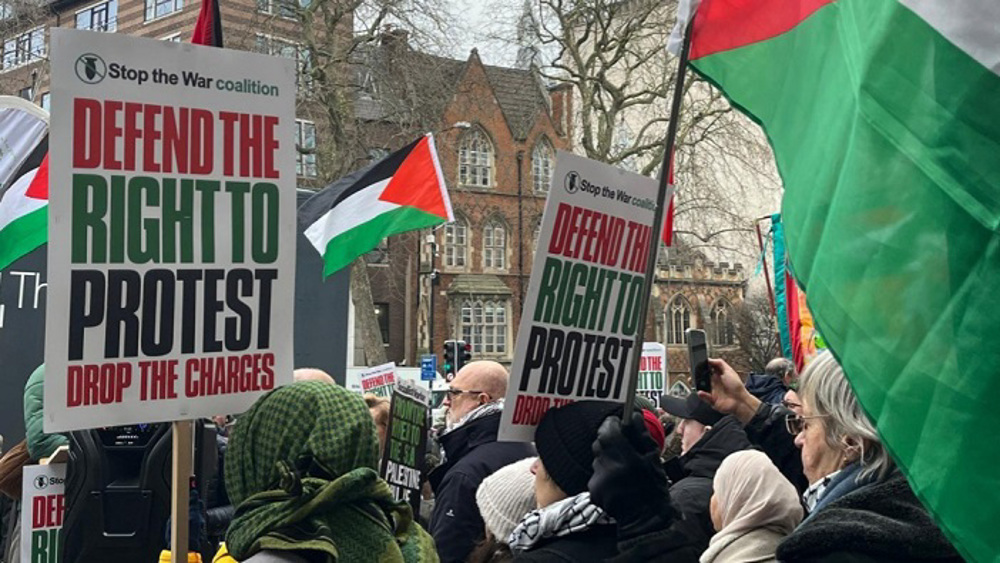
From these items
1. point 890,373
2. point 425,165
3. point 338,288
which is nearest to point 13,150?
point 425,165

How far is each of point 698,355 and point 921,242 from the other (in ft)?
8.14

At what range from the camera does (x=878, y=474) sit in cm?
287

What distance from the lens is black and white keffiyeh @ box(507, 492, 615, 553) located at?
3.27 meters

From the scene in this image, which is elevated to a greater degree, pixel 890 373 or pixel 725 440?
pixel 890 373

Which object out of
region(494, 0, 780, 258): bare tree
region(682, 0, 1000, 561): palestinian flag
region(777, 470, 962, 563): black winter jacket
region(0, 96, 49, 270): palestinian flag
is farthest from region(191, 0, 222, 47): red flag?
region(494, 0, 780, 258): bare tree

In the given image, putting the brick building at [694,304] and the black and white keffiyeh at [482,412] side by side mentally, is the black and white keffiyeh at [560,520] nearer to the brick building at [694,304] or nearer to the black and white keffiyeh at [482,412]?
the black and white keffiyeh at [482,412]

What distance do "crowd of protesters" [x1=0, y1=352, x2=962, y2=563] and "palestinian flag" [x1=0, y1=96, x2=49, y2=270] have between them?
4669 mm

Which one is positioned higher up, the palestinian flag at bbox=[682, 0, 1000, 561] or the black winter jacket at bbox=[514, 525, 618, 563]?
the palestinian flag at bbox=[682, 0, 1000, 561]

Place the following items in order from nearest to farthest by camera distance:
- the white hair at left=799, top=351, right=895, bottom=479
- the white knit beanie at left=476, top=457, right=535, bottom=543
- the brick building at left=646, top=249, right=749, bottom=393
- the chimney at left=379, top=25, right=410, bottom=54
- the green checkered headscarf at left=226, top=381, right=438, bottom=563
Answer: the green checkered headscarf at left=226, top=381, right=438, bottom=563 → the white hair at left=799, top=351, right=895, bottom=479 → the white knit beanie at left=476, top=457, right=535, bottom=543 → the chimney at left=379, top=25, right=410, bottom=54 → the brick building at left=646, top=249, right=749, bottom=393

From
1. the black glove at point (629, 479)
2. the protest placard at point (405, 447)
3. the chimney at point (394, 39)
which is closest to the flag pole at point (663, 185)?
the black glove at point (629, 479)

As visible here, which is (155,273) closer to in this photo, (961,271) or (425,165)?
(961,271)

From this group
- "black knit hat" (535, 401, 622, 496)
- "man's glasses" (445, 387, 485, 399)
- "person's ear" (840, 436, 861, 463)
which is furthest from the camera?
"man's glasses" (445, 387, 485, 399)

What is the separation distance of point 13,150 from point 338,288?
380 cm

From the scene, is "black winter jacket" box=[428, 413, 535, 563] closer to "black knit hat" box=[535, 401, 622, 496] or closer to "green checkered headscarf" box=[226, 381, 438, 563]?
"black knit hat" box=[535, 401, 622, 496]
